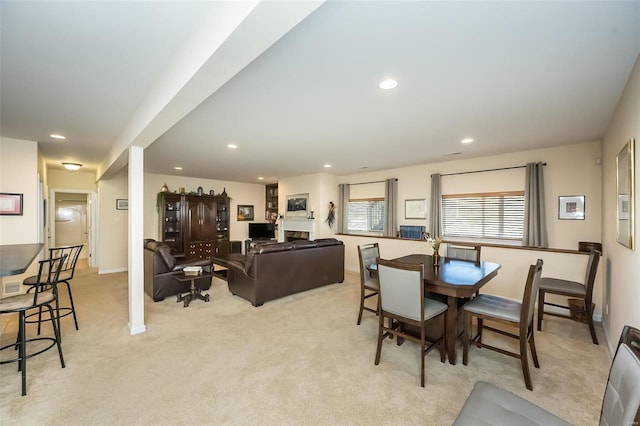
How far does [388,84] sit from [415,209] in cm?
400

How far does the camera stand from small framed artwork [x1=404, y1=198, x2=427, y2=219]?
222 inches

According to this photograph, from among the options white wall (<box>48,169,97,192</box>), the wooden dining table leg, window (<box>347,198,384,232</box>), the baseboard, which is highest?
white wall (<box>48,169,97,192</box>)

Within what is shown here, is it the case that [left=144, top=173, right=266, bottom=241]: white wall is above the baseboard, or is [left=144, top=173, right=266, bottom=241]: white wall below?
above

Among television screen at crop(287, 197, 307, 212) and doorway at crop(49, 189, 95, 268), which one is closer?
television screen at crop(287, 197, 307, 212)

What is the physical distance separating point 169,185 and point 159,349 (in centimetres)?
568

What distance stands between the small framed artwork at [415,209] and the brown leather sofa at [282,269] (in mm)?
1788

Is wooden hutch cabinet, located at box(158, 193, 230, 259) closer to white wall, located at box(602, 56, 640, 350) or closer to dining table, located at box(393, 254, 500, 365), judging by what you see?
dining table, located at box(393, 254, 500, 365)

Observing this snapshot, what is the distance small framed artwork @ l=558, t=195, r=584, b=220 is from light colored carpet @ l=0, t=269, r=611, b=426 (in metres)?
1.59

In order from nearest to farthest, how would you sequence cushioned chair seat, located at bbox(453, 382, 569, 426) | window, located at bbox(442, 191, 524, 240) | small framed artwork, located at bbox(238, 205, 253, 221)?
cushioned chair seat, located at bbox(453, 382, 569, 426)
window, located at bbox(442, 191, 524, 240)
small framed artwork, located at bbox(238, 205, 253, 221)

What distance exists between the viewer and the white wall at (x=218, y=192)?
7.06m

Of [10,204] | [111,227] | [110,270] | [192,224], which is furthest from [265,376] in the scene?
[111,227]

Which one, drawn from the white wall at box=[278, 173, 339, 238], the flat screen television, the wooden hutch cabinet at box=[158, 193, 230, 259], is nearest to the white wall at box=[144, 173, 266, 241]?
the wooden hutch cabinet at box=[158, 193, 230, 259]

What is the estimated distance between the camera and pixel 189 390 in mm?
2133

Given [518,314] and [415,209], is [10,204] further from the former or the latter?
[415,209]
